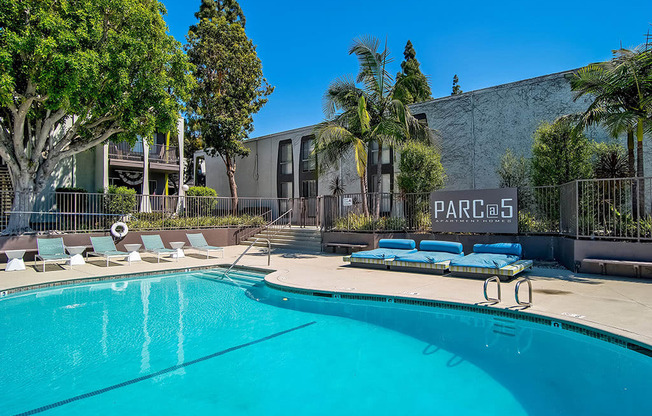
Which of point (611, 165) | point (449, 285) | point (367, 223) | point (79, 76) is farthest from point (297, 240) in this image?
point (611, 165)

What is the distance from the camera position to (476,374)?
492 cm

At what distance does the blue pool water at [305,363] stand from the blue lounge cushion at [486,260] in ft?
9.11

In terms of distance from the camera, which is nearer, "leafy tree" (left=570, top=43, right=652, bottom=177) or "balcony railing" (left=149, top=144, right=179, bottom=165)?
"leafy tree" (left=570, top=43, right=652, bottom=177)

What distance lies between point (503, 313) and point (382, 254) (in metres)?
4.97

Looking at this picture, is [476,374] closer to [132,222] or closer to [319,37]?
[132,222]

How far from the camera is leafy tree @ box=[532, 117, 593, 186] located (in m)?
13.0

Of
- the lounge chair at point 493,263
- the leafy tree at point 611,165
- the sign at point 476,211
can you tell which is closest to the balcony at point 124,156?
the sign at point 476,211

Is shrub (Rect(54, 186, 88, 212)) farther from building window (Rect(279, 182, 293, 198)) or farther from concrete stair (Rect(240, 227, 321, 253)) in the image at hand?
building window (Rect(279, 182, 293, 198))

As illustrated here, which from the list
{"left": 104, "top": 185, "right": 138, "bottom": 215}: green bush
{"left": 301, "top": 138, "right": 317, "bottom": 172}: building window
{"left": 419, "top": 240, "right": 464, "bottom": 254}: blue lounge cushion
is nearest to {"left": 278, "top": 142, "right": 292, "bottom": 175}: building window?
{"left": 301, "top": 138, "right": 317, "bottom": 172}: building window

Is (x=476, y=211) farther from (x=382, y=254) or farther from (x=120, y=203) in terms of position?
(x=120, y=203)

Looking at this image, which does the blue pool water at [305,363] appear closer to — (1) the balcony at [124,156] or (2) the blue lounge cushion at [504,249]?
(2) the blue lounge cushion at [504,249]

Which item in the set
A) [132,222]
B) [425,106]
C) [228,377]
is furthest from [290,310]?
[425,106]

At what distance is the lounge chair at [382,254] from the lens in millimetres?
11438

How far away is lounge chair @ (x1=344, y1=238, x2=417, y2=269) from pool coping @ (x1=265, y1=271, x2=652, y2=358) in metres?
2.87
